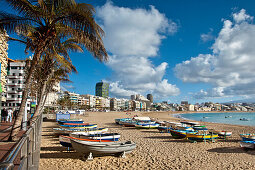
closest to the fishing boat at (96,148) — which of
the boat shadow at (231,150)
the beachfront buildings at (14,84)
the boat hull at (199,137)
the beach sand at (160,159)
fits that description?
the beach sand at (160,159)

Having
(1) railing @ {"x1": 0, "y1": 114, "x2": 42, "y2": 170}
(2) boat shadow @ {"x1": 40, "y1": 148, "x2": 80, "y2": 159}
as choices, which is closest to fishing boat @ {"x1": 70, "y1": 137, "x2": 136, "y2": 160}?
(2) boat shadow @ {"x1": 40, "y1": 148, "x2": 80, "y2": 159}

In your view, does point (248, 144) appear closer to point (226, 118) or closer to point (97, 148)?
point (97, 148)

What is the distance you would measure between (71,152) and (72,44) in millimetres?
8362

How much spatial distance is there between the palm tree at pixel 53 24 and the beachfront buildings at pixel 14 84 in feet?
154

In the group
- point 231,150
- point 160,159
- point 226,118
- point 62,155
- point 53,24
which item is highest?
point 53,24

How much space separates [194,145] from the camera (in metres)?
15.0

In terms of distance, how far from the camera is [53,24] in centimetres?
925

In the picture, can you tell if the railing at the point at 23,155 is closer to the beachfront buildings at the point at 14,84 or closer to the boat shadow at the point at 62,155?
the boat shadow at the point at 62,155

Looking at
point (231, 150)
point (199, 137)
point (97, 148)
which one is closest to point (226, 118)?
point (199, 137)

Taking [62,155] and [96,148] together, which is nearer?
[96,148]

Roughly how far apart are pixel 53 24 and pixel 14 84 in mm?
50660

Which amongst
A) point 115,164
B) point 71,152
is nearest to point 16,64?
point 71,152

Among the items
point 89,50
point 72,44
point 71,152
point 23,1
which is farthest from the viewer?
point 72,44

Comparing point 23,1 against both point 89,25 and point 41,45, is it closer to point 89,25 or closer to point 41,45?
point 41,45
